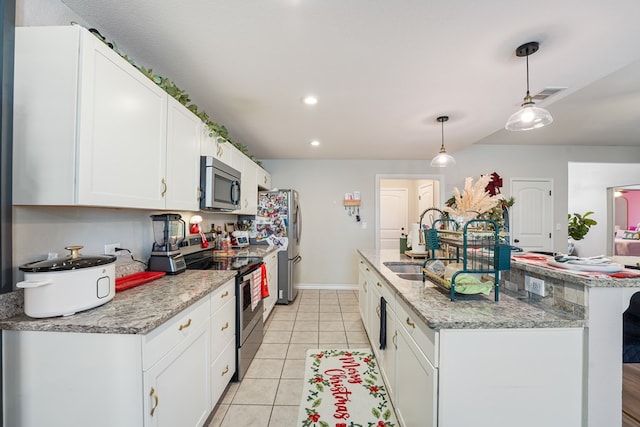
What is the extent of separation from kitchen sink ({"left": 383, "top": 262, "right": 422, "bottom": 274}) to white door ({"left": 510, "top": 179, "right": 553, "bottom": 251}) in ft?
10.4

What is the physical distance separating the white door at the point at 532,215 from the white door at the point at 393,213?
6.65ft

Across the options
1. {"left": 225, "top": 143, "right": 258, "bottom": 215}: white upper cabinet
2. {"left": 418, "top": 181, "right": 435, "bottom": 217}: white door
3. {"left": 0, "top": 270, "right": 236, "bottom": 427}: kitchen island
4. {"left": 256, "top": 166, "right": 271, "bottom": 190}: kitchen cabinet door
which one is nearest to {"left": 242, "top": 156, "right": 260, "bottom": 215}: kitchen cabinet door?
{"left": 225, "top": 143, "right": 258, "bottom": 215}: white upper cabinet

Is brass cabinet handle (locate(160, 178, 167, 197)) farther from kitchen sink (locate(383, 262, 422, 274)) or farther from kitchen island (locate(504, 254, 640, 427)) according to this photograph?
kitchen island (locate(504, 254, 640, 427))

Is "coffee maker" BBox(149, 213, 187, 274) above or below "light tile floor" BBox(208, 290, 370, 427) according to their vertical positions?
above

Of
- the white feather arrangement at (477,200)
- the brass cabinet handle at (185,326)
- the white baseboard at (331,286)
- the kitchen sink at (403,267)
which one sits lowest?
the white baseboard at (331,286)

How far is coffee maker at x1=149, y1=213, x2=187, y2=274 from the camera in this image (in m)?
1.85

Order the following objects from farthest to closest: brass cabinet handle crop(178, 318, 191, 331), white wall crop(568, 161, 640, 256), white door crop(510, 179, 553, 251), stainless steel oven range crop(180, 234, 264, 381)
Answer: white wall crop(568, 161, 640, 256)
white door crop(510, 179, 553, 251)
stainless steel oven range crop(180, 234, 264, 381)
brass cabinet handle crop(178, 318, 191, 331)

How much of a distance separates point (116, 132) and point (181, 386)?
1.28 metres

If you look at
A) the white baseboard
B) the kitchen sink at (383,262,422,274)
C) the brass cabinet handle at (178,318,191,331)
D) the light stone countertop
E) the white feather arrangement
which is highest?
the white feather arrangement

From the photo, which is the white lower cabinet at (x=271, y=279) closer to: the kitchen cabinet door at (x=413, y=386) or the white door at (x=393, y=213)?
the kitchen cabinet door at (x=413, y=386)

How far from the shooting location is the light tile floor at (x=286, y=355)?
1734mm

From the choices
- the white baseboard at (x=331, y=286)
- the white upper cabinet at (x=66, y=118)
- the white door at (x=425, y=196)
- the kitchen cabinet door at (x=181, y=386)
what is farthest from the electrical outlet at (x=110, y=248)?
the white door at (x=425, y=196)

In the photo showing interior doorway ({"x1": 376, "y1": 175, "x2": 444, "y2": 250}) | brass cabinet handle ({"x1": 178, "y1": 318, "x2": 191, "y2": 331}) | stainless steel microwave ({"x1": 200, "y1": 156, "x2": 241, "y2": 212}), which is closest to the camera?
brass cabinet handle ({"x1": 178, "y1": 318, "x2": 191, "y2": 331})

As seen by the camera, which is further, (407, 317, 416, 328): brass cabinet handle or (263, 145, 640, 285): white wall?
(263, 145, 640, 285): white wall
